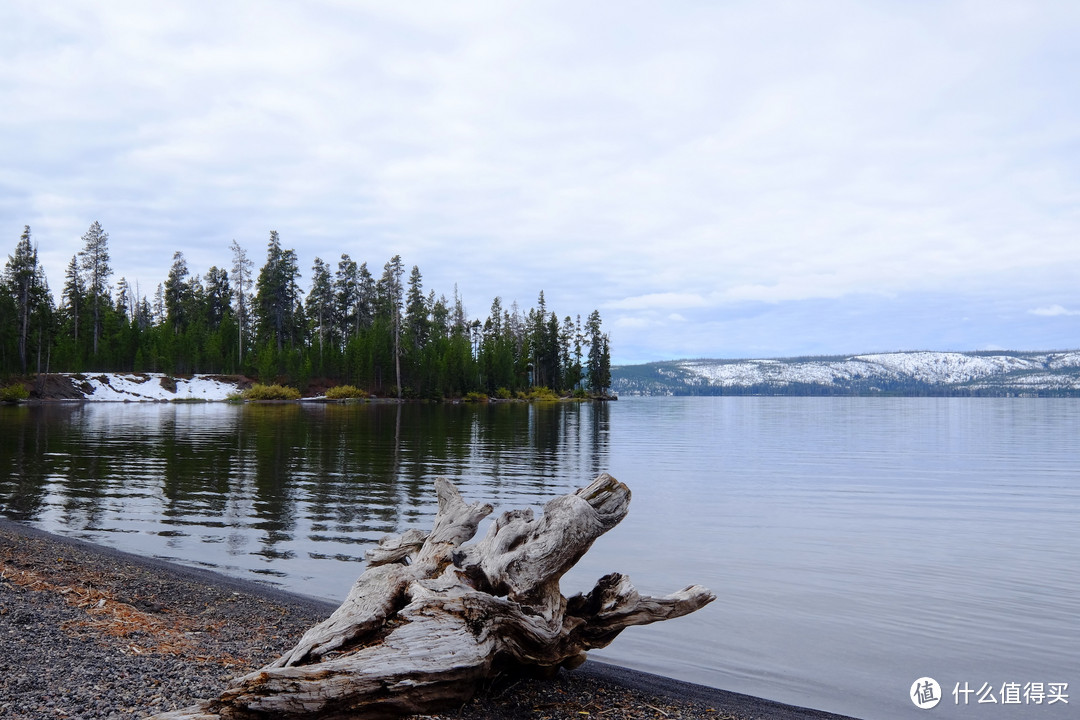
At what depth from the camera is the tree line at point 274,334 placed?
270ft

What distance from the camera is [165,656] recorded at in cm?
637

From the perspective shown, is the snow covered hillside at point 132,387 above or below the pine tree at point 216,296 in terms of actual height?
below

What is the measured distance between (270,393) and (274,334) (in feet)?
68.0

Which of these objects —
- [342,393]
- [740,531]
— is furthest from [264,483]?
[342,393]

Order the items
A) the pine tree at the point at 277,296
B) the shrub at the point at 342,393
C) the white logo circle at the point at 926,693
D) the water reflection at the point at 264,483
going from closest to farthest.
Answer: the white logo circle at the point at 926,693, the water reflection at the point at 264,483, the shrub at the point at 342,393, the pine tree at the point at 277,296

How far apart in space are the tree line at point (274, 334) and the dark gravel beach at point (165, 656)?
77906 millimetres

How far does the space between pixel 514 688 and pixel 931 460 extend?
30717 millimetres

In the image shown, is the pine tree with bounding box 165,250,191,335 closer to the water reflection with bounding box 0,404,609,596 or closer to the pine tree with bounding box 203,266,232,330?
the pine tree with bounding box 203,266,232,330

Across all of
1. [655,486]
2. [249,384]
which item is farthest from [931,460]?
[249,384]

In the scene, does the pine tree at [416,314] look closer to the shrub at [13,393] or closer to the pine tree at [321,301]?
the pine tree at [321,301]

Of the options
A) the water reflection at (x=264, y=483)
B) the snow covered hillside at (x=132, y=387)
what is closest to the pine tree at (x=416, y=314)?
the snow covered hillside at (x=132, y=387)

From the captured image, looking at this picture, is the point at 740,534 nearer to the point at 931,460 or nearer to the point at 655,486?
the point at 655,486

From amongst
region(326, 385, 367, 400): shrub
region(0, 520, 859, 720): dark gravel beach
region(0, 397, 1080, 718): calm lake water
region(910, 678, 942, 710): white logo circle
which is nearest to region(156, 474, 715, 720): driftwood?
region(0, 520, 859, 720): dark gravel beach

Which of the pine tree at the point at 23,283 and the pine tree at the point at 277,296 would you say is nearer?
the pine tree at the point at 23,283
